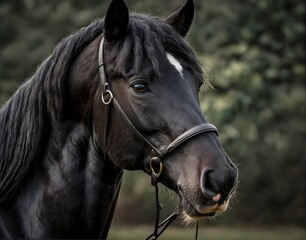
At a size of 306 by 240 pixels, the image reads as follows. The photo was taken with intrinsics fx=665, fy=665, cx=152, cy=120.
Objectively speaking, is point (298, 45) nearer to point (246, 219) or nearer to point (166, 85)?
point (246, 219)

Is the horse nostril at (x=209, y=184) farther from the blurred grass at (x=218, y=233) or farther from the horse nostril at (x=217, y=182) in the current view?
the blurred grass at (x=218, y=233)

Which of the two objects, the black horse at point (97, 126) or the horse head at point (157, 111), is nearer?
the horse head at point (157, 111)

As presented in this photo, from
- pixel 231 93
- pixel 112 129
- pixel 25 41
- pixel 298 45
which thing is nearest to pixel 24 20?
pixel 25 41

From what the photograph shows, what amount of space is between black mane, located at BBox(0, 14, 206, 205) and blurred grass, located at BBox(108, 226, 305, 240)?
1323 centimetres

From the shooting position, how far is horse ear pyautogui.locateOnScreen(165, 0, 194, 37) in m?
3.70

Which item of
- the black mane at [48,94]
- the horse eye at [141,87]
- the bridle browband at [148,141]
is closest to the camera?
the bridle browband at [148,141]

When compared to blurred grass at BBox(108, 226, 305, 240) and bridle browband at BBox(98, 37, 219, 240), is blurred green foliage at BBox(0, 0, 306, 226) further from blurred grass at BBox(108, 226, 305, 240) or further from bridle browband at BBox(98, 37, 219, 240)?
bridle browband at BBox(98, 37, 219, 240)

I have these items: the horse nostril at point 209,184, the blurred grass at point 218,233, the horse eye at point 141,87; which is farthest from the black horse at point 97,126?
the blurred grass at point 218,233

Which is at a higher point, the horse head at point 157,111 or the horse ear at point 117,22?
the horse ear at point 117,22

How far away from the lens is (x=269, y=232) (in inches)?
710

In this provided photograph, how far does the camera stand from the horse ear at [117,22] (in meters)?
3.36

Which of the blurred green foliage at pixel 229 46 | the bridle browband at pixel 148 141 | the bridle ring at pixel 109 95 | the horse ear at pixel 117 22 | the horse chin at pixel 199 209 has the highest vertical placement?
the horse ear at pixel 117 22

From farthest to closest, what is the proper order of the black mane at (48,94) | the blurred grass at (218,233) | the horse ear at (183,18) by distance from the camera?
the blurred grass at (218,233)
the horse ear at (183,18)
the black mane at (48,94)

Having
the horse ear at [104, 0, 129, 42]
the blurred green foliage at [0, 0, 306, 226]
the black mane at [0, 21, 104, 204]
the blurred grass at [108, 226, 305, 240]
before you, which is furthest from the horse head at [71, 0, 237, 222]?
the blurred grass at [108, 226, 305, 240]
